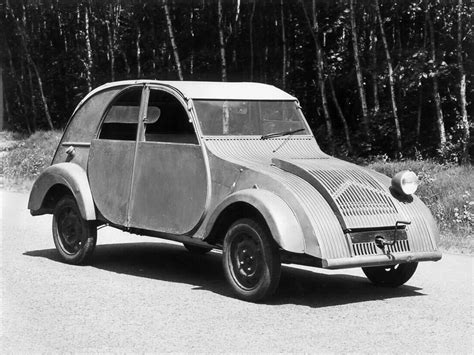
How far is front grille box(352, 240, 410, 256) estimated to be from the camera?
7.02 meters

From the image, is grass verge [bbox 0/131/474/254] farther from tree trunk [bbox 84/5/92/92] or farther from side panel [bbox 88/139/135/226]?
tree trunk [bbox 84/5/92/92]

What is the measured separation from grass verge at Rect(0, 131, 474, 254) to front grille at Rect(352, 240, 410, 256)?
331 centimetres

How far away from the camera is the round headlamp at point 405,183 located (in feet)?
24.7

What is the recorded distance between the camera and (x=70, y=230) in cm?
921

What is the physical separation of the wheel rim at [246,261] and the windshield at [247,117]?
1254 mm

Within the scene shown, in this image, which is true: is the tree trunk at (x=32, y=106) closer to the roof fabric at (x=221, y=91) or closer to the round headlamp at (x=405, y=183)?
the roof fabric at (x=221, y=91)

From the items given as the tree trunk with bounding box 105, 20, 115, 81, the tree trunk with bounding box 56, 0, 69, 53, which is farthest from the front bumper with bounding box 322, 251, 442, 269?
the tree trunk with bounding box 56, 0, 69, 53

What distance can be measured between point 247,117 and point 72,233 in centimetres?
240

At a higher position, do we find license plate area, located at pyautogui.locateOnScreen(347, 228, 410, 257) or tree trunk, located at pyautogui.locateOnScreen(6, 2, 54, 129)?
tree trunk, located at pyautogui.locateOnScreen(6, 2, 54, 129)

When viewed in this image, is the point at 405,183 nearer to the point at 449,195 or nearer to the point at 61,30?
the point at 449,195

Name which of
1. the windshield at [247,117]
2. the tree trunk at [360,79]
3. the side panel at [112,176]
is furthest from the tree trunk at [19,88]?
the windshield at [247,117]

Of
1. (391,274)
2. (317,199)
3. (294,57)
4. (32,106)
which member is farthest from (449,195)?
(32,106)

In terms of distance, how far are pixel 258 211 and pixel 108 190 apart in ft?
7.17

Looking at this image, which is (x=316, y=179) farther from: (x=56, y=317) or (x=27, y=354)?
(x=27, y=354)
